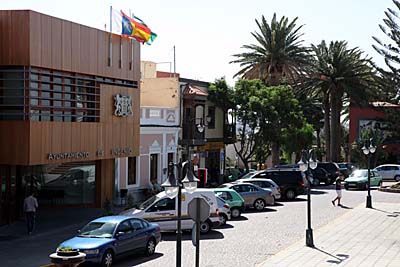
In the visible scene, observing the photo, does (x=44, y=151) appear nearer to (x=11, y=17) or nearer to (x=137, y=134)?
(x=11, y=17)

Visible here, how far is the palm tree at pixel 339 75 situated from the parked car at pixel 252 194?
23169 millimetres

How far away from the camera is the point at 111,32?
30219mm

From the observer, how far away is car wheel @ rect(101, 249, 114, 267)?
1794cm

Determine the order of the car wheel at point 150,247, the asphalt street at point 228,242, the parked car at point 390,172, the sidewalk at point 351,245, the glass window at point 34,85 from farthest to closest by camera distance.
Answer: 1. the parked car at point 390,172
2. the glass window at point 34,85
3. the car wheel at point 150,247
4. the asphalt street at point 228,242
5. the sidewalk at point 351,245

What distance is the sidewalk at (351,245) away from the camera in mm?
19478

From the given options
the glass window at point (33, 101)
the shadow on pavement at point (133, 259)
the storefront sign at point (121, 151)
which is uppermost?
the glass window at point (33, 101)

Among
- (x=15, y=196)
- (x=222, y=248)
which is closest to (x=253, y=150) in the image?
(x=15, y=196)

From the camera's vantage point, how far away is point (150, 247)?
20.5m

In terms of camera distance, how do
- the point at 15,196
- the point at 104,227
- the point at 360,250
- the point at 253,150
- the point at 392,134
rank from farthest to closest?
1. the point at 392,134
2. the point at 253,150
3. the point at 15,196
4. the point at 360,250
5. the point at 104,227

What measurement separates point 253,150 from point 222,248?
28257mm

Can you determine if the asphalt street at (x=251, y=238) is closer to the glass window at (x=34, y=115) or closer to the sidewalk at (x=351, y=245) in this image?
the sidewalk at (x=351, y=245)

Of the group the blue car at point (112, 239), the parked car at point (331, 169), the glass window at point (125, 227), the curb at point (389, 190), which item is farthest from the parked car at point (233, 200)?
the parked car at point (331, 169)

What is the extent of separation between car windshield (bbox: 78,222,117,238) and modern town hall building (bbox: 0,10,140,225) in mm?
5967

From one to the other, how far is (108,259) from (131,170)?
58.9 ft
